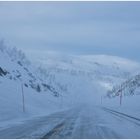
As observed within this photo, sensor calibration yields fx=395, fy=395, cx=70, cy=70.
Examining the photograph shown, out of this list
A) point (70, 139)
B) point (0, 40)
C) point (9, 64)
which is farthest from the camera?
point (0, 40)

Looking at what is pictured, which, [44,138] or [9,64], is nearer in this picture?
[44,138]

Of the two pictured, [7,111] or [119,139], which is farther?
[7,111]

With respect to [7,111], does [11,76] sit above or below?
above

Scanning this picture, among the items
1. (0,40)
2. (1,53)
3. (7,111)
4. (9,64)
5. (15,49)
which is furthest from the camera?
(15,49)

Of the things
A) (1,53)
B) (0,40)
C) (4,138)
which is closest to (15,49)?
(0,40)

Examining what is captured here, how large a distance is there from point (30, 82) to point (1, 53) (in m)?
12.3

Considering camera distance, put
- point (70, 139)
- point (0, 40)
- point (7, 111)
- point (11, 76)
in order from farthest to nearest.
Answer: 1. point (0, 40)
2. point (11, 76)
3. point (7, 111)
4. point (70, 139)

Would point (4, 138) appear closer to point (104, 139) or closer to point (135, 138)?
point (104, 139)

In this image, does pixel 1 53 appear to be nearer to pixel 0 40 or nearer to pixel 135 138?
pixel 0 40

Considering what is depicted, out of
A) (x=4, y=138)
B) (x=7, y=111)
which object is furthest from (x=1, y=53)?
(x=4, y=138)

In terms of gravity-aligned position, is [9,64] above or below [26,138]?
above

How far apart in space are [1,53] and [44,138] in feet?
334

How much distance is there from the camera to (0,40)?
129 meters

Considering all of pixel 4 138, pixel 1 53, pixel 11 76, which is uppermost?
pixel 1 53
